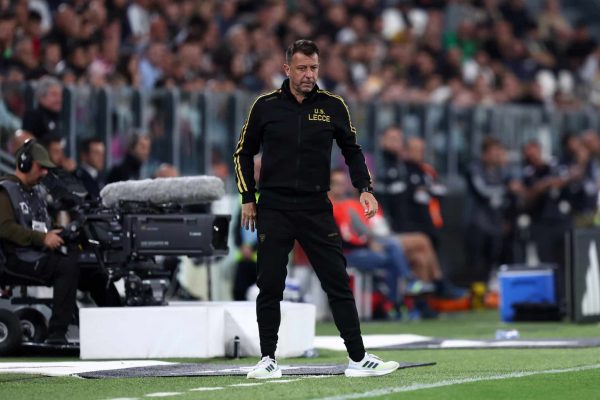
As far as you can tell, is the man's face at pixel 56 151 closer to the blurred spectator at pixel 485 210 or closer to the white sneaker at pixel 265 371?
the white sneaker at pixel 265 371

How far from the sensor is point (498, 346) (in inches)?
513

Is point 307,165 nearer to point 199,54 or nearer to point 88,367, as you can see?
point 88,367

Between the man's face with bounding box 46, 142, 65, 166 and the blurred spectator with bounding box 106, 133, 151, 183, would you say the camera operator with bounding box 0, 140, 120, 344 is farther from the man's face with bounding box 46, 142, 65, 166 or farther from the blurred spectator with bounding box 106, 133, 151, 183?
the blurred spectator with bounding box 106, 133, 151, 183

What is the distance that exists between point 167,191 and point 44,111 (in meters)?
2.87

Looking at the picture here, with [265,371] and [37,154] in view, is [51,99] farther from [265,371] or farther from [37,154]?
[265,371]

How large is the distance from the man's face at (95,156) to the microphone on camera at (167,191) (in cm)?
293

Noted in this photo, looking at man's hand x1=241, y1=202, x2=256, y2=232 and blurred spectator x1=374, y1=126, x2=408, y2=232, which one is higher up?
blurred spectator x1=374, y1=126, x2=408, y2=232

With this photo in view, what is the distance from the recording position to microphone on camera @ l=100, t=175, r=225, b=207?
12656 millimetres

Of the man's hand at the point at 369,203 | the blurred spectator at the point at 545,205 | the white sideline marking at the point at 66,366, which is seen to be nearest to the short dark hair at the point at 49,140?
the white sideline marking at the point at 66,366

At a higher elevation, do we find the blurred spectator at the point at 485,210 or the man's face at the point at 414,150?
the man's face at the point at 414,150

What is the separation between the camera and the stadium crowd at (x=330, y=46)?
16.9 metres

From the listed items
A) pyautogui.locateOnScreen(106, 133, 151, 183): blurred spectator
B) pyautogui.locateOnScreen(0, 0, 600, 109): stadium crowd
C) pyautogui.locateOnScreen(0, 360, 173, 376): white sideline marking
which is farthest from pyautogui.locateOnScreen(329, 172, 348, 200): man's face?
pyautogui.locateOnScreen(0, 360, 173, 376): white sideline marking

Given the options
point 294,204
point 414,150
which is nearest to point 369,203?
point 294,204

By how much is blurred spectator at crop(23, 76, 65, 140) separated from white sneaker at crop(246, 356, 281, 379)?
19.7 feet
